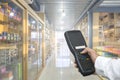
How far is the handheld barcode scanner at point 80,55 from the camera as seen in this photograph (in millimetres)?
1430

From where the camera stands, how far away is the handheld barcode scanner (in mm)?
1430

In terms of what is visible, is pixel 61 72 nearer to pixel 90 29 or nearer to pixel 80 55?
pixel 90 29

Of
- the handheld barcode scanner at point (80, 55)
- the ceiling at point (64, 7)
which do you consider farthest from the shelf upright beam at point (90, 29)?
the handheld barcode scanner at point (80, 55)

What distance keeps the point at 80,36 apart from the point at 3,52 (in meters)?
1.45

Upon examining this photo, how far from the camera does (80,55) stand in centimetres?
148

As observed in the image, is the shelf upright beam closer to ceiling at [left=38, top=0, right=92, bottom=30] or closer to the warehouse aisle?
ceiling at [left=38, top=0, right=92, bottom=30]

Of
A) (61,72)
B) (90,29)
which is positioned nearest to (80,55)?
(61,72)

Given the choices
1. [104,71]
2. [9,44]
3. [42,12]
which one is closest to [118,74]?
[104,71]

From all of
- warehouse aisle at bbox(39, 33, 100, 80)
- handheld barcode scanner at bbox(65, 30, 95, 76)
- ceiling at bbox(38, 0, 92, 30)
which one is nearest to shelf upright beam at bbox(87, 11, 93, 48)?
ceiling at bbox(38, 0, 92, 30)

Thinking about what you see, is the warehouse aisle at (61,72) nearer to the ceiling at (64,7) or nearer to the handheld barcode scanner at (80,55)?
the ceiling at (64,7)

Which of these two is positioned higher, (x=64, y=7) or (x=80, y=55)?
(x=64, y=7)

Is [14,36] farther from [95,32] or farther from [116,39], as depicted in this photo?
[116,39]

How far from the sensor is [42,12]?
804cm

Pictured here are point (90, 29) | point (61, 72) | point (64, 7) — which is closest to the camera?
point (61, 72)
